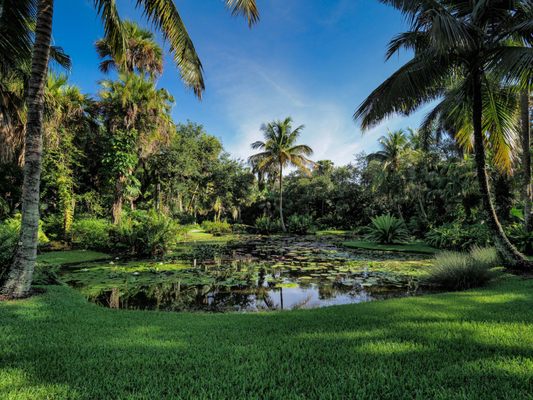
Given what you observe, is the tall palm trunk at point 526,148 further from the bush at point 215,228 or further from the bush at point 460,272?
the bush at point 215,228

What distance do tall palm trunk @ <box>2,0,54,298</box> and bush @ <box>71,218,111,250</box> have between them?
6726 millimetres

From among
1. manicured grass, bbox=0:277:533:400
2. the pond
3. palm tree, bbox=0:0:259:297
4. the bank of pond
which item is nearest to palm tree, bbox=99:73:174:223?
the bank of pond

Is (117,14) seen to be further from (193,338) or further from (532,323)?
(532,323)

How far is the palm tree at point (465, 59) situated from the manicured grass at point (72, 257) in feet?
31.6

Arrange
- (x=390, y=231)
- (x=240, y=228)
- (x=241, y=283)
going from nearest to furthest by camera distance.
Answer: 1. (x=241, y=283)
2. (x=390, y=231)
3. (x=240, y=228)

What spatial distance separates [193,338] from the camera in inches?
124

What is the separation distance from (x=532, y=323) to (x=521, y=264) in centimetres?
417

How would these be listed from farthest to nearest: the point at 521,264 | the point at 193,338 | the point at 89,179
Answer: the point at 89,179, the point at 521,264, the point at 193,338

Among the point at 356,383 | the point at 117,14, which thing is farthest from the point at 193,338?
the point at 117,14

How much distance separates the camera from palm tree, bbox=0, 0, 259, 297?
15.6ft

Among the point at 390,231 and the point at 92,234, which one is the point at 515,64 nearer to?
the point at 390,231

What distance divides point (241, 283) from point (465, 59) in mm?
7199

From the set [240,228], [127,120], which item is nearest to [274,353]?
[127,120]

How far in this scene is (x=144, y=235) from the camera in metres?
10.9
